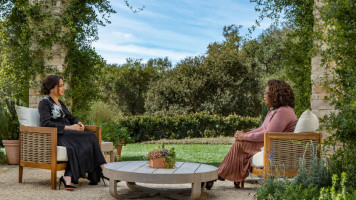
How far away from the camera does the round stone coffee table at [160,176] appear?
12.2 ft

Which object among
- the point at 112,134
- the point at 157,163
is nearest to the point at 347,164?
the point at 157,163

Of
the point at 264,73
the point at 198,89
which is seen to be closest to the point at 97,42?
the point at 198,89

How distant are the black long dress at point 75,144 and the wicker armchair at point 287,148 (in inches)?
82.1

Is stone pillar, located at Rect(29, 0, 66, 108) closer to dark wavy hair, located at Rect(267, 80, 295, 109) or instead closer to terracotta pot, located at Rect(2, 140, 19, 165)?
terracotta pot, located at Rect(2, 140, 19, 165)

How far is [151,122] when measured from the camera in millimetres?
13867

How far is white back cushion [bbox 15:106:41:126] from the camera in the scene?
5.04m

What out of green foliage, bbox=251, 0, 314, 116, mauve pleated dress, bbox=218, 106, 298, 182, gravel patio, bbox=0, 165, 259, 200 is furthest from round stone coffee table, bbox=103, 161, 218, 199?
green foliage, bbox=251, 0, 314, 116

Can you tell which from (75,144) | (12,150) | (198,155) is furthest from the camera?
(198,155)

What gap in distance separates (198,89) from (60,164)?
13559 millimetres

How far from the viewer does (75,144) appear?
16.0 feet

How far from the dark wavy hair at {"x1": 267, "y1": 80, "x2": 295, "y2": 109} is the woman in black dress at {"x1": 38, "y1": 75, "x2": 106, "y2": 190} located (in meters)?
2.22

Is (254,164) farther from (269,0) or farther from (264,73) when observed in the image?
(264,73)

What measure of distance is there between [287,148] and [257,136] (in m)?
0.42

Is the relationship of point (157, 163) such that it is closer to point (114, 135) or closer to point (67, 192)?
point (67, 192)
